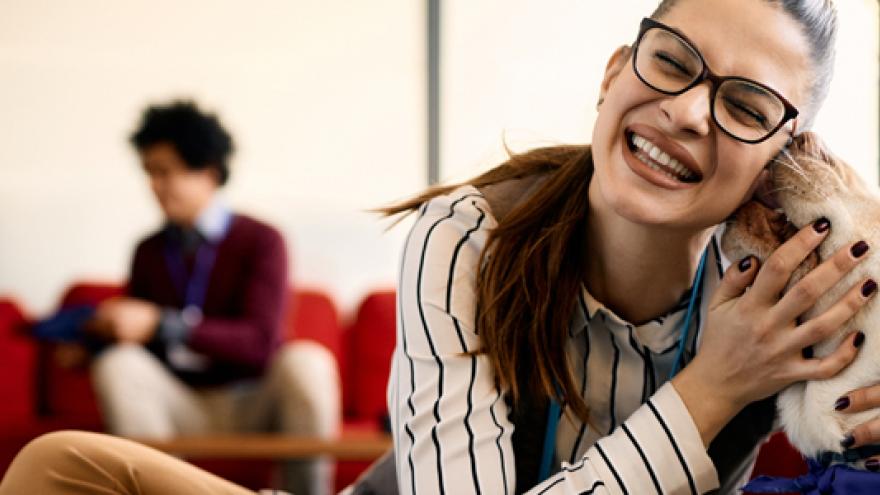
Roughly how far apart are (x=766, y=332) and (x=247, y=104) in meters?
3.04

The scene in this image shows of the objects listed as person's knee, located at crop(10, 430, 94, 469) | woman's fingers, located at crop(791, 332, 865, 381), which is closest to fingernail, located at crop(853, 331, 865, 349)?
woman's fingers, located at crop(791, 332, 865, 381)

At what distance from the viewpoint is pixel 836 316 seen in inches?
43.1

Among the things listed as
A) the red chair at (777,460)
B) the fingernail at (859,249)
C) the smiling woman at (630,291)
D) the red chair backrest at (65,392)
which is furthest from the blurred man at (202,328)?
the fingernail at (859,249)

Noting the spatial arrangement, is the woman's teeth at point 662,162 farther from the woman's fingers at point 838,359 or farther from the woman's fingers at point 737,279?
the woman's fingers at point 838,359

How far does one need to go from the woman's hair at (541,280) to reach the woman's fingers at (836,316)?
231 mm

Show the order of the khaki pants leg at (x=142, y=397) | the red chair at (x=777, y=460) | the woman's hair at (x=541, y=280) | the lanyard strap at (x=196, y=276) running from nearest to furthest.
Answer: the woman's hair at (x=541, y=280) → the red chair at (x=777, y=460) → the khaki pants leg at (x=142, y=397) → the lanyard strap at (x=196, y=276)

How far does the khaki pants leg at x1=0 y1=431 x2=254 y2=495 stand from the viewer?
1254 millimetres

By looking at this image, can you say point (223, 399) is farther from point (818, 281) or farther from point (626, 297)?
point (818, 281)

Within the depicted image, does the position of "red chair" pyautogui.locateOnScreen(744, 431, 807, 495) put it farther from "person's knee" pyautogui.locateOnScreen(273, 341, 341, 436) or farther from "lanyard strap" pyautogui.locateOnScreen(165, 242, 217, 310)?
"lanyard strap" pyautogui.locateOnScreen(165, 242, 217, 310)

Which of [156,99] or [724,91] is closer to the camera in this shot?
[724,91]

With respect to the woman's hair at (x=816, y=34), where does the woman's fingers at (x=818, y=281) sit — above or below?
below

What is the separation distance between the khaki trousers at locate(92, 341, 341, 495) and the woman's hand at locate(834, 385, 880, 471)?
2104mm

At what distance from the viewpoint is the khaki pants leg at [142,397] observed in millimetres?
3096

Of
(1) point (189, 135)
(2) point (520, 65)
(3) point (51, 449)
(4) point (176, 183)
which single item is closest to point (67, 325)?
(4) point (176, 183)
